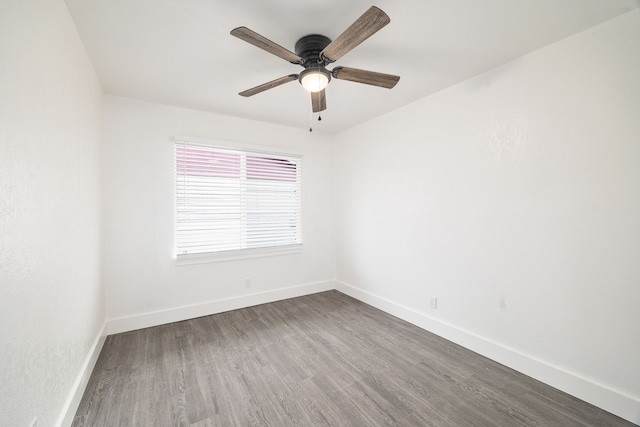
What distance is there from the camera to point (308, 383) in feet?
6.57

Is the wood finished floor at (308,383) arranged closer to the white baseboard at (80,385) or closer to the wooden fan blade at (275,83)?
the white baseboard at (80,385)

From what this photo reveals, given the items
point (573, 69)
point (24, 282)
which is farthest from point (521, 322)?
point (24, 282)

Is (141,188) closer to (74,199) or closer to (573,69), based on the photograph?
(74,199)

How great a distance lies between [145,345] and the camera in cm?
255

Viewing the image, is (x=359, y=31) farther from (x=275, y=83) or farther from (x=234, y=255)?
(x=234, y=255)

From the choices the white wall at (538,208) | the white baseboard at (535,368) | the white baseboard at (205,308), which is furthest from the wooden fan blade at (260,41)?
the white baseboard at (205,308)

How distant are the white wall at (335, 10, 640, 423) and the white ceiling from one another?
0.90 feet

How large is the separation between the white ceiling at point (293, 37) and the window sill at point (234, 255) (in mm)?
1844

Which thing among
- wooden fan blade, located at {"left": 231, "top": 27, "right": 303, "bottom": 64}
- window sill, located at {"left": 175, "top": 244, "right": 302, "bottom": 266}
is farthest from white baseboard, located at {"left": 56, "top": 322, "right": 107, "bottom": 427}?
wooden fan blade, located at {"left": 231, "top": 27, "right": 303, "bottom": 64}

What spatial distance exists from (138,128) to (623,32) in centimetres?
416

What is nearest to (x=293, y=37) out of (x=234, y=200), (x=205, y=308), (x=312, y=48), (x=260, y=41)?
(x=312, y=48)

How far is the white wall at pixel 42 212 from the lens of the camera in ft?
3.29

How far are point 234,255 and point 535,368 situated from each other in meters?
3.22

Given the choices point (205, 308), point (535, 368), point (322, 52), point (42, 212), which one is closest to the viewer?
point (42, 212)
